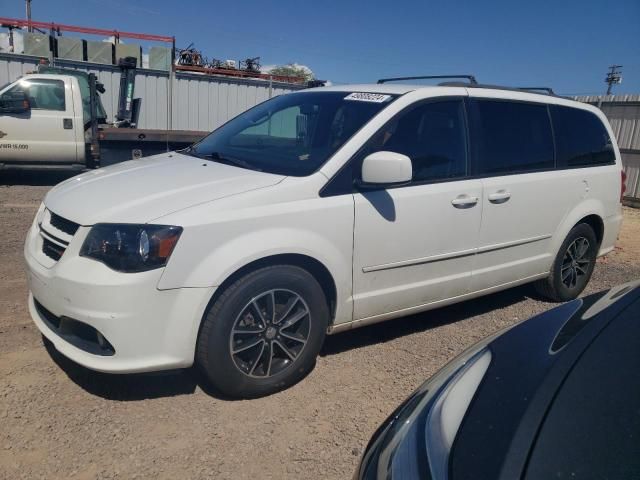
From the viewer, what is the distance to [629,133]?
12.5 metres

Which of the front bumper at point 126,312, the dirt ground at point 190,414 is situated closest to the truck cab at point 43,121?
the dirt ground at point 190,414

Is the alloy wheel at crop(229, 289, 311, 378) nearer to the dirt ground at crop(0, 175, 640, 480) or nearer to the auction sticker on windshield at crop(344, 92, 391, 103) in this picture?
the dirt ground at crop(0, 175, 640, 480)

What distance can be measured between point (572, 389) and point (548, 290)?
3539 mm

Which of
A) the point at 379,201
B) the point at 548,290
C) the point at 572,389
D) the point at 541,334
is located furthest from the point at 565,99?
the point at 572,389

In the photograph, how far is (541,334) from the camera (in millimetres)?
1977

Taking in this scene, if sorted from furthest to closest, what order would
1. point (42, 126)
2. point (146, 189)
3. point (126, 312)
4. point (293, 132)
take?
point (42, 126) < point (293, 132) < point (146, 189) < point (126, 312)

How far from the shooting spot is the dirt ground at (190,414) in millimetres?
2504

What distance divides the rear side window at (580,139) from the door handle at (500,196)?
32.4 inches

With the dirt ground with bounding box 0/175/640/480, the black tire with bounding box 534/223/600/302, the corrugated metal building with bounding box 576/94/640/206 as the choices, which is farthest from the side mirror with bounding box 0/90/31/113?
the corrugated metal building with bounding box 576/94/640/206

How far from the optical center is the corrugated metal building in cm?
1235

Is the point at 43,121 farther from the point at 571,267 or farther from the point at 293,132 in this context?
the point at 571,267

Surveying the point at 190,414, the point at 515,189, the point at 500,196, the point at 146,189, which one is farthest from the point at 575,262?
the point at 146,189

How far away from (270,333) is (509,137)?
95.0 inches

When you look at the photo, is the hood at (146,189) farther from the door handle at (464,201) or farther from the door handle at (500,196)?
the door handle at (500,196)
